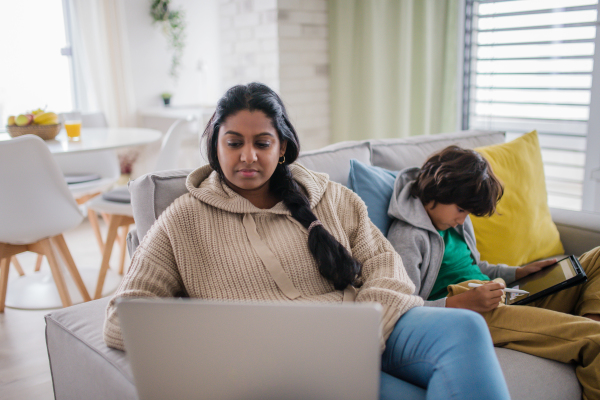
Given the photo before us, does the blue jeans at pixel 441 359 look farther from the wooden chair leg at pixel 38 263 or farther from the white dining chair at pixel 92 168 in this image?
the wooden chair leg at pixel 38 263

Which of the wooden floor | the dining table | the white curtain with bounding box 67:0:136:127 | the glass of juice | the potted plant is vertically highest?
the white curtain with bounding box 67:0:136:127

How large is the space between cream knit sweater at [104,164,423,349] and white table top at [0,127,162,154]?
3.92 ft

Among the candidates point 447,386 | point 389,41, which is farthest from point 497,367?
point 389,41

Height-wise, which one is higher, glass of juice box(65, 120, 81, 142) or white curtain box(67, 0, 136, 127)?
white curtain box(67, 0, 136, 127)

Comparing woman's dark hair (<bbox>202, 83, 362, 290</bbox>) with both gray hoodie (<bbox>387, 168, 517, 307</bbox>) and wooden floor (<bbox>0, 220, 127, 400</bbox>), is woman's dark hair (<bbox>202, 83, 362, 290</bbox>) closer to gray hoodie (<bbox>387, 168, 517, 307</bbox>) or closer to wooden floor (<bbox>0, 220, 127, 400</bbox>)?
gray hoodie (<bbox>387, 168, 517, 307</bbox>)

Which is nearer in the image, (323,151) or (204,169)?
(204,169)

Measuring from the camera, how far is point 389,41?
123 inches

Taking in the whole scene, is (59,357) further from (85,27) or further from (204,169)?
(85,27)

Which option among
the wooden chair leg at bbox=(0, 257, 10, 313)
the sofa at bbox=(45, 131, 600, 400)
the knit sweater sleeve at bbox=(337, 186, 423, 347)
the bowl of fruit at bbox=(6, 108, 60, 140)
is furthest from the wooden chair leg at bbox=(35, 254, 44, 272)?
the knit sweater sleeve at bbox=(337, 186, 423, 347)

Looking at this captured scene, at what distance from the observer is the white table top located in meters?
2.28

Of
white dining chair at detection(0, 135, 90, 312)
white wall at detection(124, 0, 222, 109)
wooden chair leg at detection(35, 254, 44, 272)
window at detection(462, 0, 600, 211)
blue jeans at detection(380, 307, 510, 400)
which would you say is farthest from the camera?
white wall at detection(124, 0, 222, 109)

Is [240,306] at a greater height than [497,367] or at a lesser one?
greater

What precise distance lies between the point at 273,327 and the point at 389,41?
2754 millimetres

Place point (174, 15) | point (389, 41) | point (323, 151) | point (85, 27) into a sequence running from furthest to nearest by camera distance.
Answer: point (174, 15) → point (85, 27) → point (389, 41) → point (323, 151)
